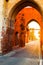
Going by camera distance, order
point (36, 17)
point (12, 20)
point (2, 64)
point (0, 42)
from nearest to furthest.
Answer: point (2, 64) → point (0, 42) → point (12, 20) → point (36, 17)

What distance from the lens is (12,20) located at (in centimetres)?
1889

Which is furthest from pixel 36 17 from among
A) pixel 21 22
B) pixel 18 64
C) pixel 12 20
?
pixel 18 64

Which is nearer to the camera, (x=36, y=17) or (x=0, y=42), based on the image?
(x=0, y=42)

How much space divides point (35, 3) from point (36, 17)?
19271 millimetres

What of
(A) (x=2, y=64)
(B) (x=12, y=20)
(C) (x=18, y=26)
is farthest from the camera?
(C) (x=18, y=26)

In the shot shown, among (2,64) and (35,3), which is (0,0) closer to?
(35,3)

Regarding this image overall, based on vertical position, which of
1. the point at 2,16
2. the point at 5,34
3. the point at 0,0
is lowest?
the point at 5,34

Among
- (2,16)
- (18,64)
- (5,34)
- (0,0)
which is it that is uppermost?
(0,0)

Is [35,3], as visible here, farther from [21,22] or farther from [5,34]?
[21,22]

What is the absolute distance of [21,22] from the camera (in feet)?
103

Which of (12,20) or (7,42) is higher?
(12,20)

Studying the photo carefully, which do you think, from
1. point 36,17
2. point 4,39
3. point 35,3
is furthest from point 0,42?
point 36,17

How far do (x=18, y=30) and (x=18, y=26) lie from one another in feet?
1.88

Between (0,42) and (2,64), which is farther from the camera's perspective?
(0,42)
